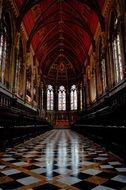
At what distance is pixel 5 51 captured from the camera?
637 inches

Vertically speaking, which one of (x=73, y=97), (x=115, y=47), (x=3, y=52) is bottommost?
(x=73, y=97)

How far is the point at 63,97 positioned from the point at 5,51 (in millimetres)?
26531

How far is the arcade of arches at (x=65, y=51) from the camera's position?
9917 mm

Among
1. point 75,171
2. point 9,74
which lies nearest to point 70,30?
point 9,74

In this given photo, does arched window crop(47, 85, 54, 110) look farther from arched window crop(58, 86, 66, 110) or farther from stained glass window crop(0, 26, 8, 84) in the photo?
stained glass window crop(0, 26, 8, 84)

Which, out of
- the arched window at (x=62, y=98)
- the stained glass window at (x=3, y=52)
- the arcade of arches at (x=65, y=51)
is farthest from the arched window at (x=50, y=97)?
the stained glass window at (x=3, y=52)

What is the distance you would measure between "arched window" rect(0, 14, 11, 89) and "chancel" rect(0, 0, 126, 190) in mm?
81

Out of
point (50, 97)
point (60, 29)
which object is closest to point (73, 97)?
point (50, 97)

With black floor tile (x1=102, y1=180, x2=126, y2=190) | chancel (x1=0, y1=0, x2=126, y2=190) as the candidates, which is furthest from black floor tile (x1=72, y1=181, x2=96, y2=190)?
black floor tile (x1=102, y1=180, x2=126, y2=190)

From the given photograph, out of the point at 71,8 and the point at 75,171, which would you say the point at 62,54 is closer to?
the point at 71,8

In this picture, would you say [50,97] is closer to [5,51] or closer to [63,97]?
[63,97]

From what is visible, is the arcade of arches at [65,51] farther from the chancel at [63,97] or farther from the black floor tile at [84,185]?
the black floor tile at [84,185]

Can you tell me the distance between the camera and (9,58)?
55.6 feet

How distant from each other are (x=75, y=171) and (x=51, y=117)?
117 feet
